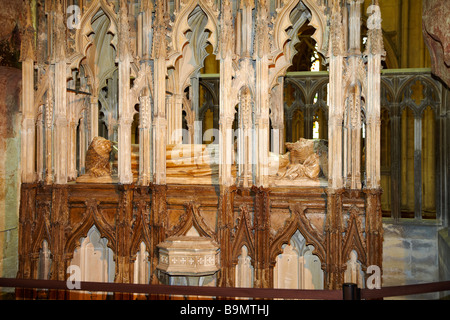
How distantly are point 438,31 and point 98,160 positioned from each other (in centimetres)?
503

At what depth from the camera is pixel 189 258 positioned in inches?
224

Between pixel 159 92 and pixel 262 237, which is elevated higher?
pixel 159 92

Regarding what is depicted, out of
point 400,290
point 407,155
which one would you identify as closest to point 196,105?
point 400,290

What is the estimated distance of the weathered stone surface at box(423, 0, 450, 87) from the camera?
6.12m

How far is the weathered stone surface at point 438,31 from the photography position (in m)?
6.12

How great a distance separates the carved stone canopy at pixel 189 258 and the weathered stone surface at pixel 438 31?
3791 millimetres

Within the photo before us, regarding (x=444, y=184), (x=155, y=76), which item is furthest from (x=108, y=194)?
(x=444, y=184)

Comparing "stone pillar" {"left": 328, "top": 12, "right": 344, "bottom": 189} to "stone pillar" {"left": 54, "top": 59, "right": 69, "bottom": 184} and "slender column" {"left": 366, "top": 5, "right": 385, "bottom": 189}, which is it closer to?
"slender column" {"left": 366, "top": 5, "right": 385, "bottom": 189}

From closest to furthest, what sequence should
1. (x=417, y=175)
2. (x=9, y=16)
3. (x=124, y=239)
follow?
(x=124, y=239)
(x=9, y=16)
(x=417, y=175)

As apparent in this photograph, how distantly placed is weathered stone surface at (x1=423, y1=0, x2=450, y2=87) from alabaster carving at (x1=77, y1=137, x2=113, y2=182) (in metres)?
4.81

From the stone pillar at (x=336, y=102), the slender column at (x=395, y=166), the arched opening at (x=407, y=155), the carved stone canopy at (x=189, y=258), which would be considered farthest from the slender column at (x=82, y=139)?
the arched opening at (x=407, y=155)

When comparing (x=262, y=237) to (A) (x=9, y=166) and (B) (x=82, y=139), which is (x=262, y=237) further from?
(A) (x=9, y=166)
